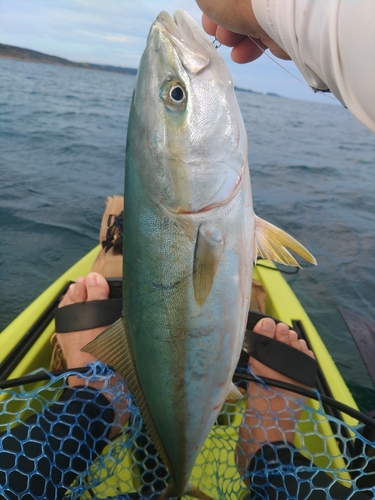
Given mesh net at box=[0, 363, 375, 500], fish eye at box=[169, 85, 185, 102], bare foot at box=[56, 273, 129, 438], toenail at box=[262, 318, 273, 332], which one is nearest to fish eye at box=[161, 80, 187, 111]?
fish eye at box=[169, 85, 185, 102]

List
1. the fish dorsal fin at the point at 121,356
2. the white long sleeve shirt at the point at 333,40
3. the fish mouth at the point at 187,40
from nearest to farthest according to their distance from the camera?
the white long sleeve shirt at the point at 333,40 < the fish mouth at the point at 187,40 < the fish dorsal fin at the point at 121,356

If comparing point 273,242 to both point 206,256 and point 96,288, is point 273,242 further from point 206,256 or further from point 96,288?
point 96,288

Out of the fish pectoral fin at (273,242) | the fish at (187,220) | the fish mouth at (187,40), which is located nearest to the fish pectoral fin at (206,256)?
the fish at (187,220)

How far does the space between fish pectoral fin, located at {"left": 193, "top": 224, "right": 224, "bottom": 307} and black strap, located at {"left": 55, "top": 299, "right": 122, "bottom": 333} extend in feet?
4.19

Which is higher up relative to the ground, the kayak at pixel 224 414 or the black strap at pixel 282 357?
the black strap at pixel 282 357

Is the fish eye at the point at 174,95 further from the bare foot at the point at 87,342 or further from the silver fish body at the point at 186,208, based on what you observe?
the bare foot at the point at 87,342

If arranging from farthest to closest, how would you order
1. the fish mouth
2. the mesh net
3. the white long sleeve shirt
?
the mesh net, the fish mouth, the white long sleeve shirt

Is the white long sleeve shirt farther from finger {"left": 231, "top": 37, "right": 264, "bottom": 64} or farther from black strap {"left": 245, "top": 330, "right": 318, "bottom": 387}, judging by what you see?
black strap {"left": 245, "top": 330, "right": 318, "bottom": 387}

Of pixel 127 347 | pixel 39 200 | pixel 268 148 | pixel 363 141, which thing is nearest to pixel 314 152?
pixel 268 148

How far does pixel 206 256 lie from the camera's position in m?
1.19

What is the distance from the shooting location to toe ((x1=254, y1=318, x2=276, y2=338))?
237cm

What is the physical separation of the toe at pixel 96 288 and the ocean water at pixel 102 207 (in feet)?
6.32

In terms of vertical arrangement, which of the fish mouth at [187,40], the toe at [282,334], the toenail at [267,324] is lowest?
the toe at [282,334]

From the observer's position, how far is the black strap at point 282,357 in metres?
2.22
